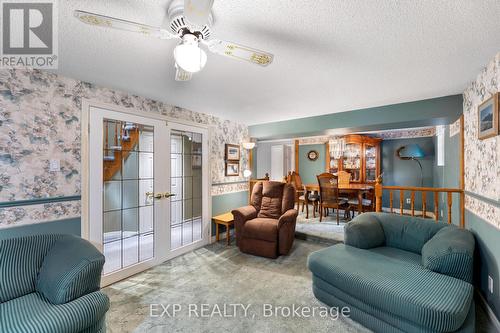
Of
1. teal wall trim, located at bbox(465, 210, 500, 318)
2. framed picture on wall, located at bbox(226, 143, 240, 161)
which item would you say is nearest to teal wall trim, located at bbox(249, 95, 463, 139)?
framed picture on wall, located at bbox(226, 143, 240, 161)

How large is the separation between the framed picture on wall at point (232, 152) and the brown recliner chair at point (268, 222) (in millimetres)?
791

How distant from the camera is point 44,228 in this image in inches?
79.8

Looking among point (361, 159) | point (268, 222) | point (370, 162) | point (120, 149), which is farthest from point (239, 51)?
point (370, 162)

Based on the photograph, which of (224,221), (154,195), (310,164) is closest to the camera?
(154,195)

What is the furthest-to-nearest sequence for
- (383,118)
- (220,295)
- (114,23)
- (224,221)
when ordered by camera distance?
(224,221) < (383,118) < (220,295) < (114,23)

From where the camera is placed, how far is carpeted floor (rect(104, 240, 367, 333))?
1.79 metres

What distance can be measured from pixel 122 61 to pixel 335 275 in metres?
2.60

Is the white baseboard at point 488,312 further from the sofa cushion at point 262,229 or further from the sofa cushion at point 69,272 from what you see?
the sofa cushion at point 69,272

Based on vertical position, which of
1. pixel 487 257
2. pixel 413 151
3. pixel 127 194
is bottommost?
pixel 487 257

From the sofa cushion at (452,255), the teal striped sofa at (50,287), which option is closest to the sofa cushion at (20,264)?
the teal striped sofa at (50,287)

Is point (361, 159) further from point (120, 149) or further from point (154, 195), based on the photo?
point (120, 149)

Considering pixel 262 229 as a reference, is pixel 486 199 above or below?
above

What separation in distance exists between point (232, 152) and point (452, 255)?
10.7 ft

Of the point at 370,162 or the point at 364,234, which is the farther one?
the point at 370,162
